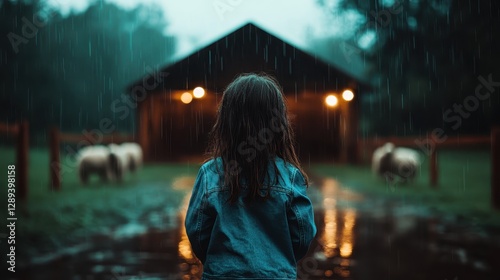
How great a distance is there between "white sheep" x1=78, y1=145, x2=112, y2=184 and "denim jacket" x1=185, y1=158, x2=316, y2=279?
35.6 ft

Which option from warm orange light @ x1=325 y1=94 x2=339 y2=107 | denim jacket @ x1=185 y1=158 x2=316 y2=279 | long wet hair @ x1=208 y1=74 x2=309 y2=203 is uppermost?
warm orange light @ x1=325 y1=94 x2=339 y2=107

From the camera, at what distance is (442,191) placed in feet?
35.2

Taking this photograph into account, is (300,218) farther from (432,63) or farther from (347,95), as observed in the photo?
(432,63)

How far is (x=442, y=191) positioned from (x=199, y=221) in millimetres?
9824

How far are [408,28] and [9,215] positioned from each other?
9.77 metres

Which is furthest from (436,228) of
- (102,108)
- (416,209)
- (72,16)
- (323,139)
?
(102,108)

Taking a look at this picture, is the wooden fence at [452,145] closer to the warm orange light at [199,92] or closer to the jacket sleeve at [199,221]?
the warm orange light at [199,92]

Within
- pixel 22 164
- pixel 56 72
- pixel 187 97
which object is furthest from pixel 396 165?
pixel 56 72

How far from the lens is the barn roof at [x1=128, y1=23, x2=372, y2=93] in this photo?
252 cm

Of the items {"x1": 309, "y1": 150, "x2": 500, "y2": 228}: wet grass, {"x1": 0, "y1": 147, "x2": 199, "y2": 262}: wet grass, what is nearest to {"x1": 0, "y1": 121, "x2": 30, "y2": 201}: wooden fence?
{"x1": 0, "y1": 147, "x2": 199, "y2": 262}: wet grass

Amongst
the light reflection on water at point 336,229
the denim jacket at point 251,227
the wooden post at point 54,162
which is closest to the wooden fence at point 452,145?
the light reflection on water at point 336,229

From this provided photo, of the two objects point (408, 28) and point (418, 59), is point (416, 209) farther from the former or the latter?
point (418, 59)

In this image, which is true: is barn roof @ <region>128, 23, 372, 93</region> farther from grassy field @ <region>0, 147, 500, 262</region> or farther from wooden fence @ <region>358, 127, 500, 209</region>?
wooden fence @ <region>358, 127, 500, 209</region>

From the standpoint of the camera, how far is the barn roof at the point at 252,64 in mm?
2516
